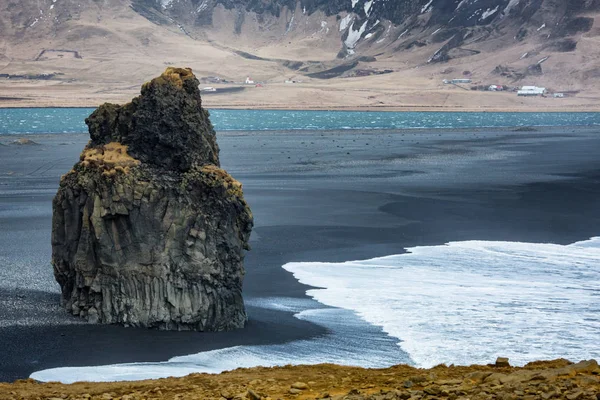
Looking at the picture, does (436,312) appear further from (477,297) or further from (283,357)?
(283,357)

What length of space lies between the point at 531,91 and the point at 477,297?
153 metres

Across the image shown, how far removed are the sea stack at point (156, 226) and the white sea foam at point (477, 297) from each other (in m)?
3.04

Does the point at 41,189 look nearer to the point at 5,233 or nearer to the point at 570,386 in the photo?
the point at 5,233

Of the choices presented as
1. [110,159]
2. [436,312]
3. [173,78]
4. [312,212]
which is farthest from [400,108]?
[110,159]

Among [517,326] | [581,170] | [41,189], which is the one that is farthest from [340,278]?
[581,170]

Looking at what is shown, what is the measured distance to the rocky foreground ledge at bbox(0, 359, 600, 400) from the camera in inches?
358

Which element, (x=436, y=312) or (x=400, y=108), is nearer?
(x=436, y=312)

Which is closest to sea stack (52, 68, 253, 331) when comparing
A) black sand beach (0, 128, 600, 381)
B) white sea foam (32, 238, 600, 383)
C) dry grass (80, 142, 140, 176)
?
dry grass (80, 142, 140, 176)

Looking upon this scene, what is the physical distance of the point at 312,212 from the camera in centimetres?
3186

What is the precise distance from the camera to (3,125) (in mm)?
95312

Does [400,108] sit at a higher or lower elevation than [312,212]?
higher

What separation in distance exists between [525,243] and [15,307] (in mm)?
14290

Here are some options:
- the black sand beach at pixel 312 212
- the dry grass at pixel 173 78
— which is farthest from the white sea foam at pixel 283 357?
the dry grass at pixel 173 78

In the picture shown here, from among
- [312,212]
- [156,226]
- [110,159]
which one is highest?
[110,159]
